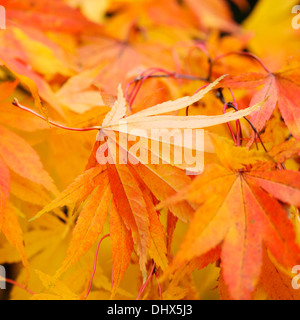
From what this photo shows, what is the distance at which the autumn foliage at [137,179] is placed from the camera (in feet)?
1.34

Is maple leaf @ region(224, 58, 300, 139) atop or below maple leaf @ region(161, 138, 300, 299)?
atop

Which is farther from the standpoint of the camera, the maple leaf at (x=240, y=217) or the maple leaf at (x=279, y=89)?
the maple leaf at (x=279, y=89)

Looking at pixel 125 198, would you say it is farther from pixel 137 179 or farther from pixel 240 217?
pixel 240 217

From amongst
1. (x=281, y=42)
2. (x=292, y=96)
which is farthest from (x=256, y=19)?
(x=292, y=96)

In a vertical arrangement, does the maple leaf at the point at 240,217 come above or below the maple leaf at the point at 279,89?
below

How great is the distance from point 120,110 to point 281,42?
0.91m

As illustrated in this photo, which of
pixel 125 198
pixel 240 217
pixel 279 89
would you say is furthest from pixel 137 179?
pixel 279 89

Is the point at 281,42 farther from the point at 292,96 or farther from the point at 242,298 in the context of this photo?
the point at 242,298

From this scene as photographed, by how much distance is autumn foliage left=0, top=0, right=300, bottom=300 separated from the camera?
0.41 metres

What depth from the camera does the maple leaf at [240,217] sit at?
14.9 inches

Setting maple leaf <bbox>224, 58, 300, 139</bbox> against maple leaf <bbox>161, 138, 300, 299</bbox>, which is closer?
maple leaf <bbox>161, 138, 300, 299</bbox>

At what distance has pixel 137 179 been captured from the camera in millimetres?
491

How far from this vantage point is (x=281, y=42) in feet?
3.93

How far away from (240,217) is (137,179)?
0.15 m
